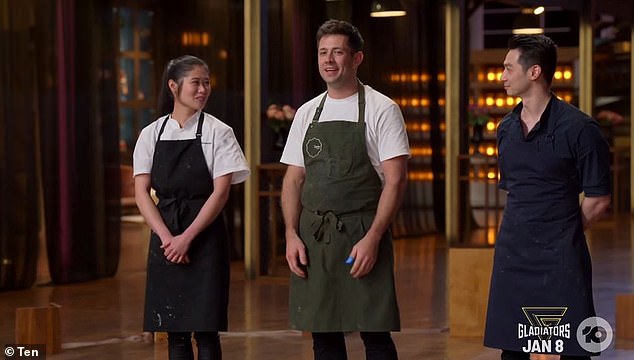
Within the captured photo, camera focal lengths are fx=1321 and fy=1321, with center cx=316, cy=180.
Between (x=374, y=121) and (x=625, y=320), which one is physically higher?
(x=374, y=121)

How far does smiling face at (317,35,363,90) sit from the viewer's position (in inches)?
151

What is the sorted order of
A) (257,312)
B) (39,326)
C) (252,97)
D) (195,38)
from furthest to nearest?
(195,38) < (252,97) < (257,312) < (39,326)

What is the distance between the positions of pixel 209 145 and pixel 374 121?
699 mm

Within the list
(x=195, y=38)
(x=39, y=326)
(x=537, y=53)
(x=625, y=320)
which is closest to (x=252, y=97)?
(x=195, y=38)

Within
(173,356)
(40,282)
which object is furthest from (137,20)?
(173,356)

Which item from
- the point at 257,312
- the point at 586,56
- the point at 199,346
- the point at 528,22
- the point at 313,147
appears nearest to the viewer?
the point at 313,147

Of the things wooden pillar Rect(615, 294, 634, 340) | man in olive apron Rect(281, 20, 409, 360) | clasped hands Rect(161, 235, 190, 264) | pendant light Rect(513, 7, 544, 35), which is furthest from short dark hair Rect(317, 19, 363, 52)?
pendant light Rect(513, 7, 544, 35)

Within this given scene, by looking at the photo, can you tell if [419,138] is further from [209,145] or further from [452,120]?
[209,145]

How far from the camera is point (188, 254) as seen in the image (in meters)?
4.30

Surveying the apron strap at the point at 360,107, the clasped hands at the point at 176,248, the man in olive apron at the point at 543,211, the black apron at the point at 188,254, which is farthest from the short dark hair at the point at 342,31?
the clasped hands at the point at 176,248

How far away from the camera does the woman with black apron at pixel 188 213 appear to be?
4297mm

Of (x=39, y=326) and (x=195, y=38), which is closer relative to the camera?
(x=39, y=326)

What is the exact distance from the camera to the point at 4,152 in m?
8.38

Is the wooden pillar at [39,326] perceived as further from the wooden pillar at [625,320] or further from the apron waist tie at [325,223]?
the wooden pillar at [625,320]
